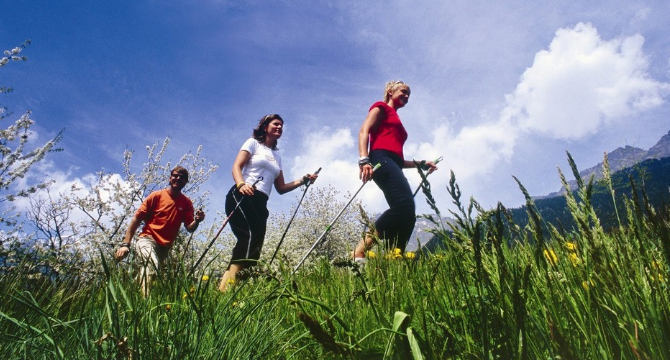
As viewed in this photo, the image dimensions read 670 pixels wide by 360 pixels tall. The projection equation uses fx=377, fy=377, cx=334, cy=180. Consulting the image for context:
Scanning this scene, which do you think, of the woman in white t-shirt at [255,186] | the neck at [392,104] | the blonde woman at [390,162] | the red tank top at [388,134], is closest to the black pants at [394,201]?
the blonde woman at [390,162]

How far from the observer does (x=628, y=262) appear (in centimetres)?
85

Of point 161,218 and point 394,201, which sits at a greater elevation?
point 161,218

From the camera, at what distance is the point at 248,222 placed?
5.41m

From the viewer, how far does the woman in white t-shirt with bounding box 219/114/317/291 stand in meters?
5.30

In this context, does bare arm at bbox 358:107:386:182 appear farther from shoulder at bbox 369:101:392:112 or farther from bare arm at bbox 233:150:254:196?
bare arm at bbox 233:150:254:196

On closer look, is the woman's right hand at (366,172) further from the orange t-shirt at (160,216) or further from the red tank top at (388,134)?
the orange t-shirt at (160,216)

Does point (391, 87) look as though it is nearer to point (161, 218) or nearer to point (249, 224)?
point (249, 224)

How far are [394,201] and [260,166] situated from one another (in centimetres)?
220

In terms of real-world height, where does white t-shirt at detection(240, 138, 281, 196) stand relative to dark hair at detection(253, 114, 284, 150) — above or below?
below

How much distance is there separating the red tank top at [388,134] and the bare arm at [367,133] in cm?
8

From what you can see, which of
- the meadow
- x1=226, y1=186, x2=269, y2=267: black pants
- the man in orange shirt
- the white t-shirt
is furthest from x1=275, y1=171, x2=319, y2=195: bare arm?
the meadow

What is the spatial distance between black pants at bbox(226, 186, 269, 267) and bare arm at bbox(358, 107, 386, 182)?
1.60m

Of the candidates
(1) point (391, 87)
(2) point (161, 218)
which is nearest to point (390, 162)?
(1) point (391, 87)

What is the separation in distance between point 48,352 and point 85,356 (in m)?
0.17
